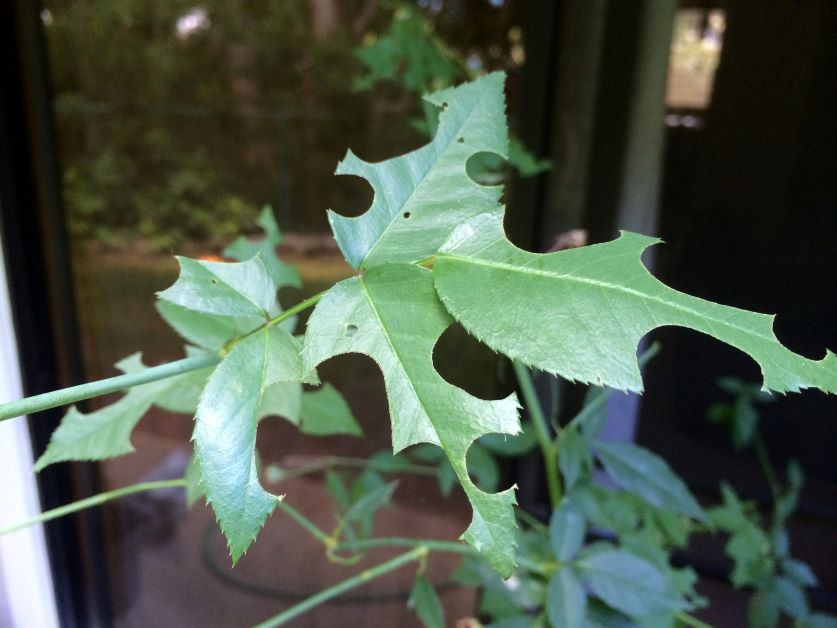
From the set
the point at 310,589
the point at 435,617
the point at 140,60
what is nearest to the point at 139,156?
the point at 140,60

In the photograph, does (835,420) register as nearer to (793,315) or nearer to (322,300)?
(793,315)

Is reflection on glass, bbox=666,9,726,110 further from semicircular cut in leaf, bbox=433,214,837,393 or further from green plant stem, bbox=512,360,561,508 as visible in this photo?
semicircular cut in leaf, bbox=433,214,837,393

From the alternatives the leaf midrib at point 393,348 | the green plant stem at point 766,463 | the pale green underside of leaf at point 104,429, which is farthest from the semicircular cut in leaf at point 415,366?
the green plant stem at point 766,463

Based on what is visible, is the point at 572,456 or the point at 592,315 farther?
the point at 572,456

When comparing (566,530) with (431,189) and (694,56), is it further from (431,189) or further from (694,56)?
(694,56)

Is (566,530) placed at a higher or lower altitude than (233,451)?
lower

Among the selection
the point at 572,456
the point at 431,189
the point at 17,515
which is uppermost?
the point at 431,189

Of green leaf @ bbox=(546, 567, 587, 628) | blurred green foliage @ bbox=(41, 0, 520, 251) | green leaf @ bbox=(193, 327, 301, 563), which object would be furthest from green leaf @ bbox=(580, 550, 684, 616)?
blurred green foliage @ bbox=(41, 0, 520, 251)

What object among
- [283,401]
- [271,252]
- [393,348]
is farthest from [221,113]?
[393,348]
